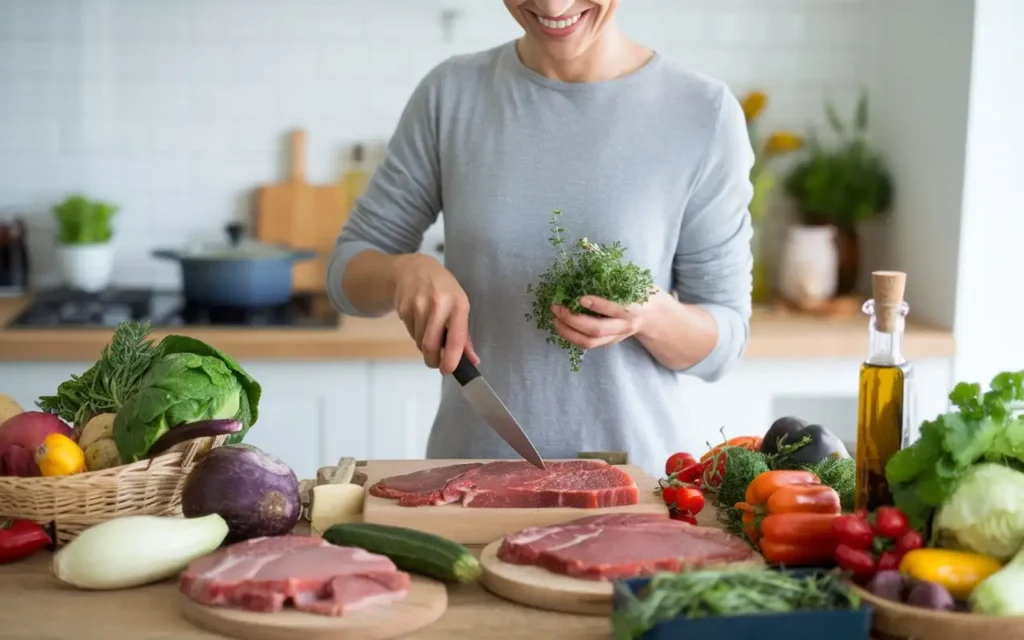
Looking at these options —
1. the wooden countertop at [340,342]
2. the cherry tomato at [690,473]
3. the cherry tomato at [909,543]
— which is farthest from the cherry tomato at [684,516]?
the wooden countertop at [340,342]

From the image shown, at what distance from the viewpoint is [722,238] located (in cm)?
217

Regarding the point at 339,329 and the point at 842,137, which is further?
the point at 842,137

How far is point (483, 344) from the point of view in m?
2.20

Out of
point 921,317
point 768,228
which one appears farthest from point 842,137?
point 921,317

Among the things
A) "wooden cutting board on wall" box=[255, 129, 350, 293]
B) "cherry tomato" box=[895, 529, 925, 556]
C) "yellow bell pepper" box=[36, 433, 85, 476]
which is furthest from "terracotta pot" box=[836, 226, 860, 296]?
"yellow bell pepper" box=[36, 433, 85, 476]

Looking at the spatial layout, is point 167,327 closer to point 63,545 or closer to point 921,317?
point 63,545

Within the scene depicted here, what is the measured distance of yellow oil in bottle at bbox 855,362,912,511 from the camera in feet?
4.96

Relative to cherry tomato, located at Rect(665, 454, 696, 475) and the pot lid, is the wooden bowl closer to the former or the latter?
cherry tomato, located at Rect(665, 454, 696, 475)

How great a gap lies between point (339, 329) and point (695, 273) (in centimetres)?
119

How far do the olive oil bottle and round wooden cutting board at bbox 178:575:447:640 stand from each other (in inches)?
21.7

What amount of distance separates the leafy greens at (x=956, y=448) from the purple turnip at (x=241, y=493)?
2.43ft

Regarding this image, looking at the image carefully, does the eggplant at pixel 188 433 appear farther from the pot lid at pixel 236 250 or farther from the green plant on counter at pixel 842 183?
the green plant on counter at pixel 842 183

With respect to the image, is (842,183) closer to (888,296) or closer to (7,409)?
(888,296)

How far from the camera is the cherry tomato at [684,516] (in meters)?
1.67
